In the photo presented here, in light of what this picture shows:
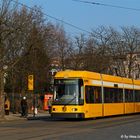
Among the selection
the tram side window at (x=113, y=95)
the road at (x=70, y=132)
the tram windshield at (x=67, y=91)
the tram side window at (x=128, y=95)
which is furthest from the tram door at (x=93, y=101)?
the tram side window at (x=128, y=95)

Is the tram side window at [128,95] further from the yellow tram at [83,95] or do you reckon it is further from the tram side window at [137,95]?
the yellow tram at [83,95]

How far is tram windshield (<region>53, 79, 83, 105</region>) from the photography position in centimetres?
3247

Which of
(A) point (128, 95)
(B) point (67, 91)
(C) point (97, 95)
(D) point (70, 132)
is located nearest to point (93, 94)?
(C) point (97, 95)

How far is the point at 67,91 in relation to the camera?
32.7 metres

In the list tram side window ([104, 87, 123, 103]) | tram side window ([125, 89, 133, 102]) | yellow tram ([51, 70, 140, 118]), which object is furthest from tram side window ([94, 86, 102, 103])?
tram side window ([125, 89, 133, 102])

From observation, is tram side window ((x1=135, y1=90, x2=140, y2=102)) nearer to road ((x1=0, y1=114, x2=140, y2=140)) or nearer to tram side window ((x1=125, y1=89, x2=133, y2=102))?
tram side window ((x1=125, y1=89, x2=133, y2=102))

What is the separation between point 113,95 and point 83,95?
658cm

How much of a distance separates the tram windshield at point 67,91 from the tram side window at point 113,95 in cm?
455

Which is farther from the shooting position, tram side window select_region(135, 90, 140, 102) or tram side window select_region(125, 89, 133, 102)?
tram side window select_region(135, 90, 140, 102)

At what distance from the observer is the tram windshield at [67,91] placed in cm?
3247

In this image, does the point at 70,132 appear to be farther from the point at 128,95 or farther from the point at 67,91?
the point at 128,95

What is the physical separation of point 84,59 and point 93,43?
5.23m

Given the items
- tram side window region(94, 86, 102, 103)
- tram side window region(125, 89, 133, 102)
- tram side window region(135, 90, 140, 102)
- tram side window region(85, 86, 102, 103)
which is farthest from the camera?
tram side window region(135, 90, 140, 102)

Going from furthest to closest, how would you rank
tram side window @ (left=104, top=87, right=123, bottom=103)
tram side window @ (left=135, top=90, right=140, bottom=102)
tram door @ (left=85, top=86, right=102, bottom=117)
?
tram side window @ (left=135, top=90, right=140, bottom=102) → tram side window @ (left=104, top=87, right=123, bottom=103) → tram door @ (left=85, top=86, right=102, bottom=117)
